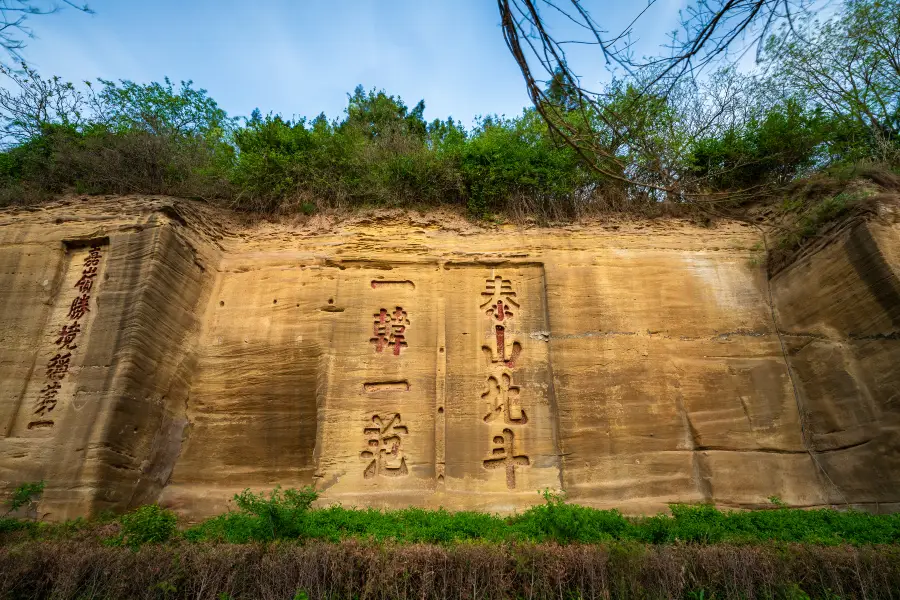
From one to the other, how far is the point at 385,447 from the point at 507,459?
1501mm

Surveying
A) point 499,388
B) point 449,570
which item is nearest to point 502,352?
point 499,388

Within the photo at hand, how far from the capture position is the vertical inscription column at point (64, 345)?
20.5 feet

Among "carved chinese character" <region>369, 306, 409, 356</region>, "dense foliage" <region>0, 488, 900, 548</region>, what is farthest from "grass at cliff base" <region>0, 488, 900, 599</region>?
"carved chinese character" <region>369, 306, 409, 356</region>

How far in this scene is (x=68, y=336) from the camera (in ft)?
22.0

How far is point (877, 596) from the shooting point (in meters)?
3.92

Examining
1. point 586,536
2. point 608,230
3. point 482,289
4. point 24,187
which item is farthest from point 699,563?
point 24,187

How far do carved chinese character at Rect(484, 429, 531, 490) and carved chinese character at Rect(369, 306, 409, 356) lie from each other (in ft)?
5.90

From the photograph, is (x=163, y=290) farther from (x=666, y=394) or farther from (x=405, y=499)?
(x=666, y=394)

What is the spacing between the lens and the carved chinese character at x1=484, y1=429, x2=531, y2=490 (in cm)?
655


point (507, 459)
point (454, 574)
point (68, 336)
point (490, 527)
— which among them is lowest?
point (454, 574)

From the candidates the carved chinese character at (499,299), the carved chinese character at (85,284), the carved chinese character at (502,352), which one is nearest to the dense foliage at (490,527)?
the carved chinese character at (502,352)

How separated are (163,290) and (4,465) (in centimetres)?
251

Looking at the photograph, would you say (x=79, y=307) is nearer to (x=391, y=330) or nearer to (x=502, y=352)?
(x=391, y=330)

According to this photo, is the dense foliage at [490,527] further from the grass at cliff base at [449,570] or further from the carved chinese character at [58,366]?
the carved chinese character at [58,366]
